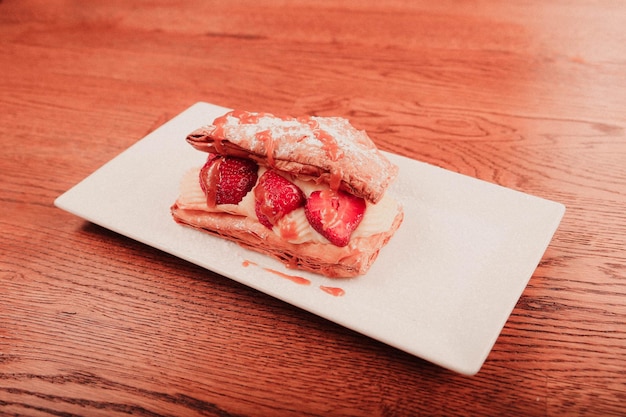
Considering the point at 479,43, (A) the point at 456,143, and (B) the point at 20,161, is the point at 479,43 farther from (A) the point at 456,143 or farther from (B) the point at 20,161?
(B) the point at 20,161

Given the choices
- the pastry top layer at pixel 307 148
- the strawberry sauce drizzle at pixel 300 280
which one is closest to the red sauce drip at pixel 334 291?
the strawberry sauce drizzle at pixel 300 280

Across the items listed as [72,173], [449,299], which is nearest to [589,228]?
[449,299]

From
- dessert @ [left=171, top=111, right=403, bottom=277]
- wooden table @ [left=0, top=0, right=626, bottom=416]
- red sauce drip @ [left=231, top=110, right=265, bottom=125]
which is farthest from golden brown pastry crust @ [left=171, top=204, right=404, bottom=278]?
red sauce drip @ [left=231, top=110, right=265, bottom=125]

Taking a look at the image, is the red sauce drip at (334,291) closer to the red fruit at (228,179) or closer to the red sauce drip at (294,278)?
the red sauce drip at (294,278)

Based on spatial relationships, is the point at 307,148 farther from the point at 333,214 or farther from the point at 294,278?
the point at 294,278

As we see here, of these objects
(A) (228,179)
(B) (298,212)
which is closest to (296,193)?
(B) (298,212)

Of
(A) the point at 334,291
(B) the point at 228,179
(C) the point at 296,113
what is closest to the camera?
(A) the point at 334,291

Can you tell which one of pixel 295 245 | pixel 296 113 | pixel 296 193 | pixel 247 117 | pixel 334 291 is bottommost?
pixel 334 291
